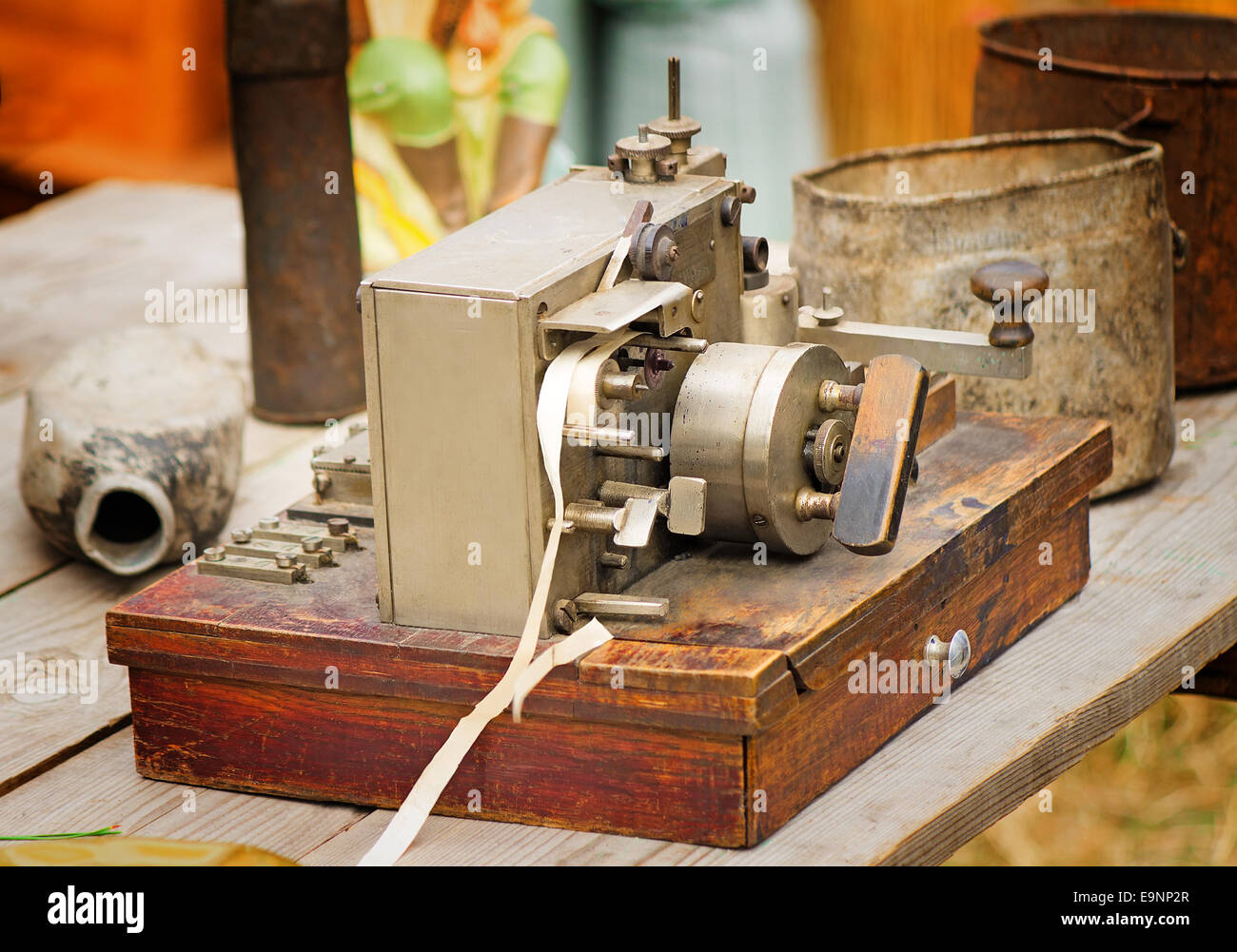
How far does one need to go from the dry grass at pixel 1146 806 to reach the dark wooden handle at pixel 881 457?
1949mm

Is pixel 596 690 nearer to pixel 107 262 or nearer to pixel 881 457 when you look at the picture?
pixel 881 457

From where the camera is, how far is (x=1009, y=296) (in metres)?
2.05

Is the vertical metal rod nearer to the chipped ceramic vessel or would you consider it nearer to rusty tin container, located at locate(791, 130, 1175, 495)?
rusty tin container, located at locate(791, 130, 1175, 495)

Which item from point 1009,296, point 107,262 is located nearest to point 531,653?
point 1009,296

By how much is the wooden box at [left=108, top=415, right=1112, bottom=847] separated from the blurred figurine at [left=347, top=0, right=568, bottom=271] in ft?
5.97

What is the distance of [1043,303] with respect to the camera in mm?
2504

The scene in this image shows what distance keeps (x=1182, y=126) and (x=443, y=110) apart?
4.93 feet

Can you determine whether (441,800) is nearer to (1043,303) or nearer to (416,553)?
(416,553)

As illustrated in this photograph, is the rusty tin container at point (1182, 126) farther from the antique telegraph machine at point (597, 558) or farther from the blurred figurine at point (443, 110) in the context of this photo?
the blurred figurine at point (443, 110)

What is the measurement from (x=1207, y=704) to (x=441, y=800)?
242 centimetres

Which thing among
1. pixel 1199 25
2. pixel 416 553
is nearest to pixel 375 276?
pixel 416 553

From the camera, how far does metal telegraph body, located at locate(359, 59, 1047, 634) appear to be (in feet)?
5.53

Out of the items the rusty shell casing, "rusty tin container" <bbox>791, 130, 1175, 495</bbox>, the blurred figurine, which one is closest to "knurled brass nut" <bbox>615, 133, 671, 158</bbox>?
"rusty tin container" <bbox>791, 130, 1175, 495</bbox>

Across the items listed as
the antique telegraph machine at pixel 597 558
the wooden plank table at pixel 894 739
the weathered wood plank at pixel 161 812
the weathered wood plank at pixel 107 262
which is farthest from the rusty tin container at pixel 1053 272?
the weathered wood plank at pixel 107 262
